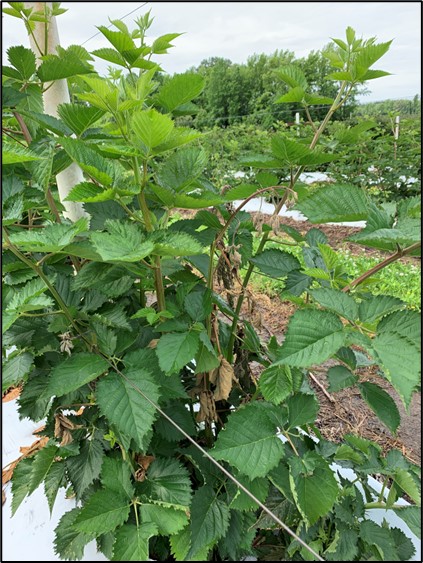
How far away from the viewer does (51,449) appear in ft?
2.42

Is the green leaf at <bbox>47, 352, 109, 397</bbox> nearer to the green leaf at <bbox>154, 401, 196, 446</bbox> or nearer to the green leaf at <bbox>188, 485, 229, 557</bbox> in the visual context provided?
the green leaf at <bbox>154, 401, 196, 446</bbox>

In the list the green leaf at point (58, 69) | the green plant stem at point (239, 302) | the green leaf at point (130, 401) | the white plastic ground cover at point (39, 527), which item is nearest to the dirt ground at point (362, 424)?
the white plastic ground cover at point (39, 527)

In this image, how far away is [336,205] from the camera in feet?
1.75

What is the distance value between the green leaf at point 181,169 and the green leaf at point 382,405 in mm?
406

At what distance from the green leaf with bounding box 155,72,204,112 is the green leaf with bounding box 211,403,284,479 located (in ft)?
1.64

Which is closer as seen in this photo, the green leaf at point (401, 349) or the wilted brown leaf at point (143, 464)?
the green leaf at point (401, 349)

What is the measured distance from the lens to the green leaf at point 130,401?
1.88 feet

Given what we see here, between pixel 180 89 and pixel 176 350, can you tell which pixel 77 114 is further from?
pixel 176 350

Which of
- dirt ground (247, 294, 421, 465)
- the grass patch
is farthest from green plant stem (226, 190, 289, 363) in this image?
the grass patch

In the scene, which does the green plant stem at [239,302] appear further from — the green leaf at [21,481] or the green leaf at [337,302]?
the green leaf at [21,481]

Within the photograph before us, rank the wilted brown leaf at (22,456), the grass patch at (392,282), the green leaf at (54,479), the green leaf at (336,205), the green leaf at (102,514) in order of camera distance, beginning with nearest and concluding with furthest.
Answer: the green leaf at (336,205), the green leaf at (102,514), the green leaf at (54,479), the wilted brown leaf at (22,456), the grass patch at (392,282)

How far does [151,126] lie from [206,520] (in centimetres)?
64

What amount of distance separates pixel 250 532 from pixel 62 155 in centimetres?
73

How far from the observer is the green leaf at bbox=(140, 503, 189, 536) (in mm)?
644
